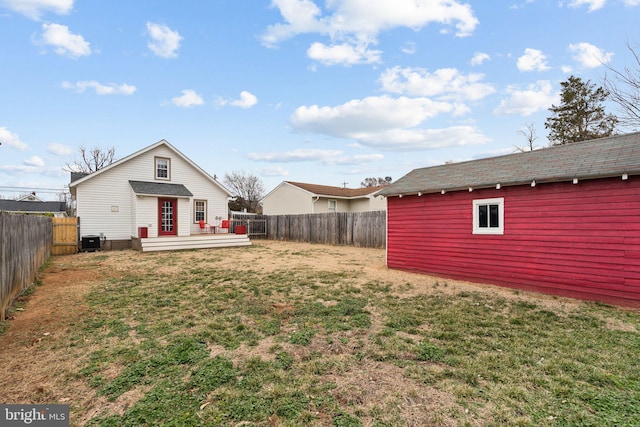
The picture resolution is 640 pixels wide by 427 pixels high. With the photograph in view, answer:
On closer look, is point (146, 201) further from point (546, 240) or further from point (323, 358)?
point (546, 240)

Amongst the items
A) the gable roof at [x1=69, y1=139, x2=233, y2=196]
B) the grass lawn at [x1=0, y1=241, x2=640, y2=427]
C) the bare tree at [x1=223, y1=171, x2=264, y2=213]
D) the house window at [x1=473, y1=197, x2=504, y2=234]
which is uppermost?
the bare tree at [x1=223, y1=171, x2=264, y2=213]

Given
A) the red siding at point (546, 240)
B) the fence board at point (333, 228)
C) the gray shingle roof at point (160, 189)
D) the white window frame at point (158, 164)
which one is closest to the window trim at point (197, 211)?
the gray shingle roof at point (160, 189)

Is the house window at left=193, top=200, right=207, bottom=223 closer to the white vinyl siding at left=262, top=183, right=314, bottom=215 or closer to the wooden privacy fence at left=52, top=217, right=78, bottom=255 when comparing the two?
the wooden privacy fence at left=52, top=217, right=78, bottom=255

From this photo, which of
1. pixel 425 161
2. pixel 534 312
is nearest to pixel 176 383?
pixel 534 312

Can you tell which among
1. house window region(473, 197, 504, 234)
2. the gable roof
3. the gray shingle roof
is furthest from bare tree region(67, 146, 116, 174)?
house window region(473, 197, 504, 234)

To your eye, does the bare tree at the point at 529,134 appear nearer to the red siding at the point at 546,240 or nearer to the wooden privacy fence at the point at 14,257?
the red siding at the point at 546,240

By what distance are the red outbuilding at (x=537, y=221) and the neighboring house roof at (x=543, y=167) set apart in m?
0.02

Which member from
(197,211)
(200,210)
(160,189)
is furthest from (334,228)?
(160,189)

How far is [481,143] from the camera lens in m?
20.8

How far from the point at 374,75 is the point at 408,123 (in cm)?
495

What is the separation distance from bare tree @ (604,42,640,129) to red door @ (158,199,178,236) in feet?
63.2

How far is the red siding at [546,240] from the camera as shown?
5.94m

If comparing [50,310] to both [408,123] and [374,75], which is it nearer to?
[374,75]

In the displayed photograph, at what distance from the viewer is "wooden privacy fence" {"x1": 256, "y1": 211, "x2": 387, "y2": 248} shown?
649 inches
